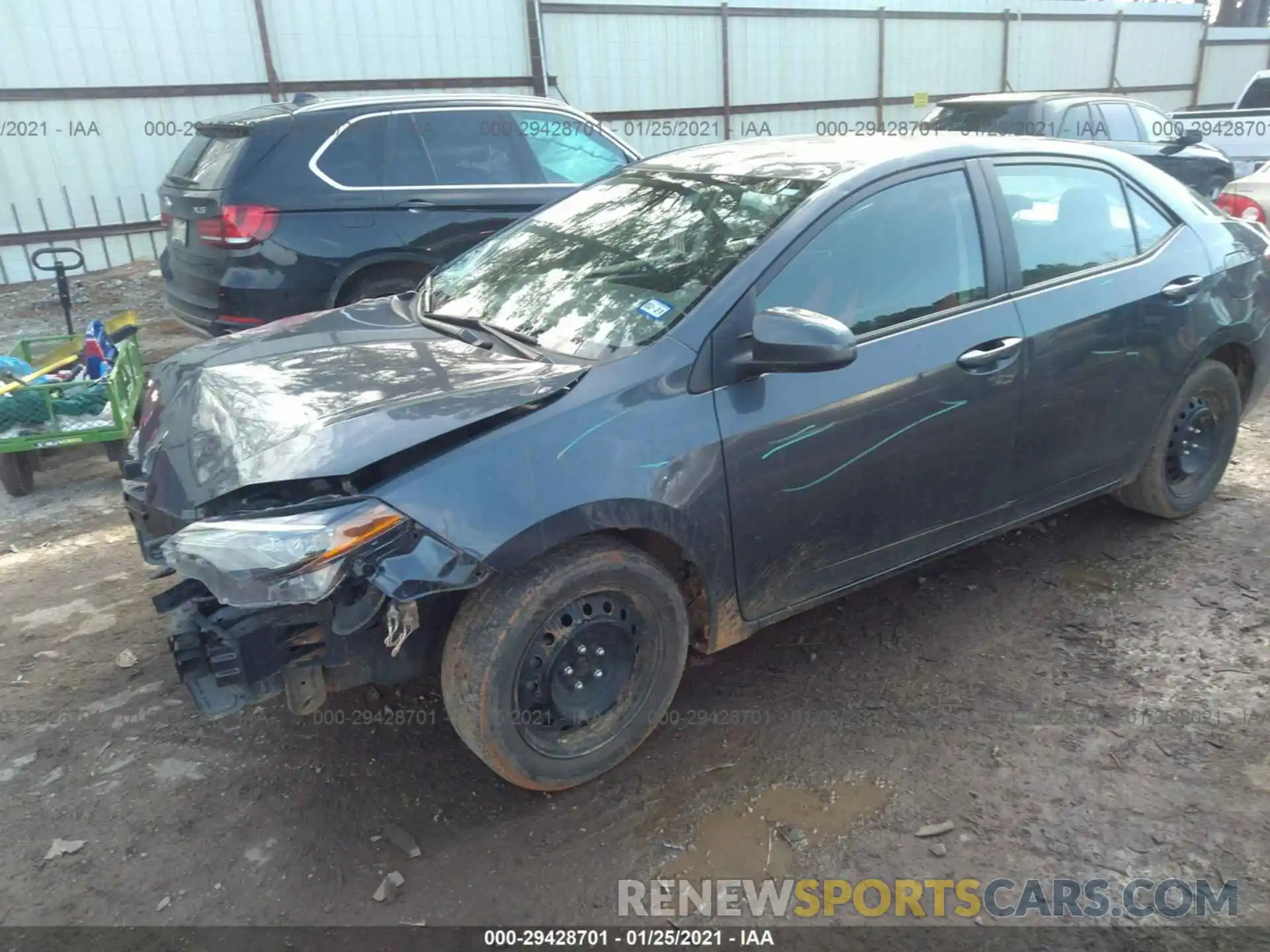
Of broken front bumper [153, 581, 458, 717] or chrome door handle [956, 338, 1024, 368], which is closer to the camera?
broken front bumper [153, 581, 458, 717]

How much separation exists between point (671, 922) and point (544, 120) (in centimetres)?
565

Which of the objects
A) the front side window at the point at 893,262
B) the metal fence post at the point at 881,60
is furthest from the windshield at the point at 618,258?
the metal fence post at the point at 881,60

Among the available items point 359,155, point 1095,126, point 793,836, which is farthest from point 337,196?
point 1095,126

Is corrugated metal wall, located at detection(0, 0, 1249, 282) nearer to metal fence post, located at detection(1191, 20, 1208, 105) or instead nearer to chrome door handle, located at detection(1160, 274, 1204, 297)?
metal fence post, located at detection(1191, 20, 1208, 105)

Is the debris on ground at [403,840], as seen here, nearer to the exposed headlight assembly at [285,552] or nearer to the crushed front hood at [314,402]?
the exposed headlight assembly at [285,552]

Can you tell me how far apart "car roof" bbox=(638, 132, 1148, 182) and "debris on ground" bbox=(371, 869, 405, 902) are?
96.2 inches

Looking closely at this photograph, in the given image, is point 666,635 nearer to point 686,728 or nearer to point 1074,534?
point 686,728

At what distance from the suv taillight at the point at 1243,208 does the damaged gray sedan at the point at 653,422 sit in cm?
420

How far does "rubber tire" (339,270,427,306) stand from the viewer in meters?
5.80

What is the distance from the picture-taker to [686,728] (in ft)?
10.2

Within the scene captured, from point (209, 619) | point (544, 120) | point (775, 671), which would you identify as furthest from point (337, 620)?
point (544, 120)

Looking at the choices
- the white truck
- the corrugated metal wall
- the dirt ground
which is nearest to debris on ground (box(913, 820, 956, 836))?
the dirt ground

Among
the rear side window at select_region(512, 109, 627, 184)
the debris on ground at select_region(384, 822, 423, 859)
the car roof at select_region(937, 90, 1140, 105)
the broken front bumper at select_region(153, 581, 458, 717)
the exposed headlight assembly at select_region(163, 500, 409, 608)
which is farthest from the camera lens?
the car roof at select_region(937, 90, 1140, 105)

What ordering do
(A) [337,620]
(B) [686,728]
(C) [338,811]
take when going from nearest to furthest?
(A) [337,620] < (C) [338,811] < (B) [686,728]
